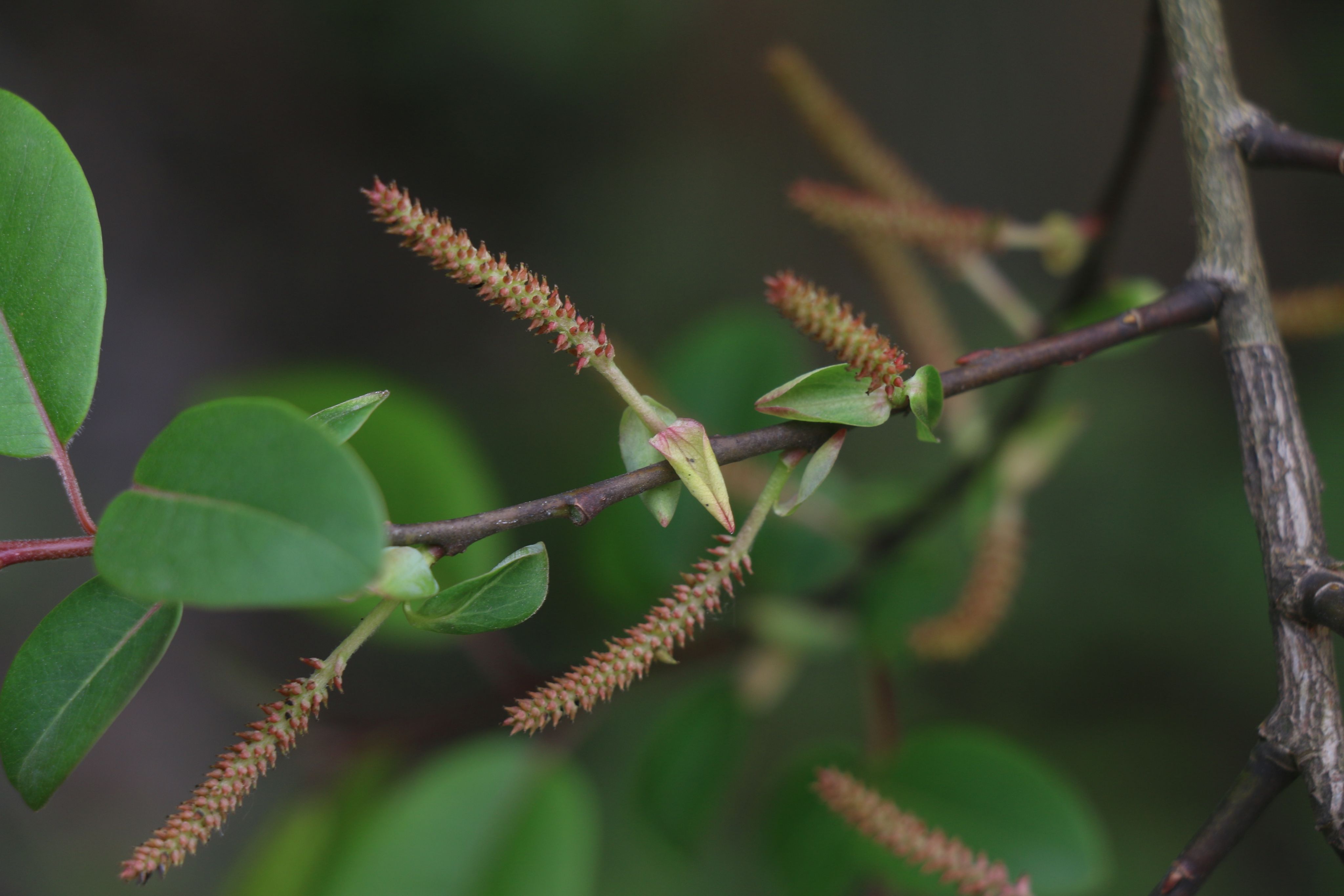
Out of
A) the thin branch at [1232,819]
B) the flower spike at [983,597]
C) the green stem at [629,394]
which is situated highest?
the green stem at [629,394]

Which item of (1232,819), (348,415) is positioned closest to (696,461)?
(348,415)

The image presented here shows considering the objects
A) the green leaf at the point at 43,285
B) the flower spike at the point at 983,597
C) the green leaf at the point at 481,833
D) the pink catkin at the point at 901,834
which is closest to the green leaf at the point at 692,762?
the green leaf at the point at 481,833

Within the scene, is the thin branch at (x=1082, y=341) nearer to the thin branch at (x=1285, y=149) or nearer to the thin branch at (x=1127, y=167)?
the thin branch at (x=1285, y=149)

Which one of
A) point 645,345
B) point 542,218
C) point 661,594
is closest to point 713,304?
point 645,345

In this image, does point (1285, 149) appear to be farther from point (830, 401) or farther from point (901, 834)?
point (901, 834)

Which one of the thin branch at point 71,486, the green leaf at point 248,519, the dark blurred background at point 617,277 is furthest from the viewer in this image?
the dark blurred background at point 617,277

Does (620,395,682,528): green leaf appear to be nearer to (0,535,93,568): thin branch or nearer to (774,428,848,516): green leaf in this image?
(774,428,848,516): green leaf

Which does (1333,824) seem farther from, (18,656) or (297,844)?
(297,844)
